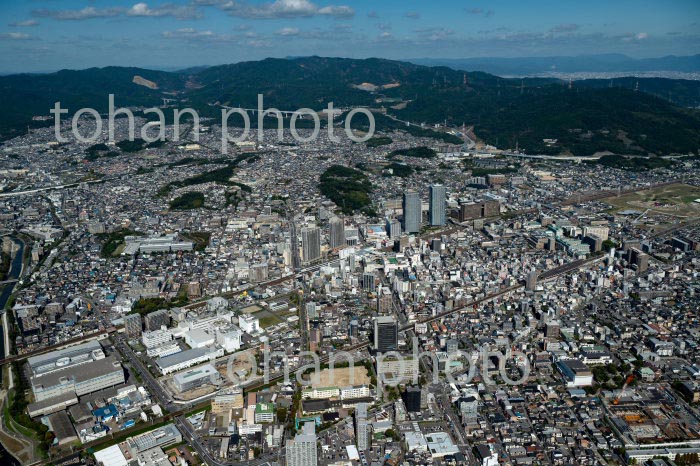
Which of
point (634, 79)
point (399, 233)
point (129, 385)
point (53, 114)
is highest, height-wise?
point (634, 79)

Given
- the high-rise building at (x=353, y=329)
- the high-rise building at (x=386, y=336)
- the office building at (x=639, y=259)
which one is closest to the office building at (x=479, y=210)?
the office building at (x=639, y=259)

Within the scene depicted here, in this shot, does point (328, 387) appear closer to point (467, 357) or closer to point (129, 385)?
point (467, 357)

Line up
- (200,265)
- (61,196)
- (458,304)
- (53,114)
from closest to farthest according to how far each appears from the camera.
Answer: (458,304), (200,265), (61,196), (53,114)

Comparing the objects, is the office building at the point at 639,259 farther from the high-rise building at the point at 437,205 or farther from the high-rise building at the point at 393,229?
the high-rise building at the point at 393,229

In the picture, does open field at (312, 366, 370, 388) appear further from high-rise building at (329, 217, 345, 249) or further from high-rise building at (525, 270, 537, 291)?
high-rise building at (329, 217, 345, 249)

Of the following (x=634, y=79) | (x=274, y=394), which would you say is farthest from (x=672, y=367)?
(x=634, y=79)
